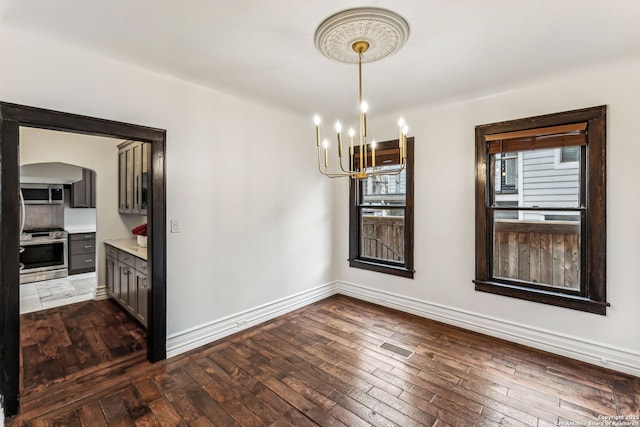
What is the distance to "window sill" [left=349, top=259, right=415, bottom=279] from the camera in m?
3.83

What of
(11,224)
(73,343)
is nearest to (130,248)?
(73,343)

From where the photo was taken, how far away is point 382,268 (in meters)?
4.07

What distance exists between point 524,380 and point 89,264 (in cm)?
698

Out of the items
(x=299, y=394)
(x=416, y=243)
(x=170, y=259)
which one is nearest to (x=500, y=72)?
(x=416, y=243)

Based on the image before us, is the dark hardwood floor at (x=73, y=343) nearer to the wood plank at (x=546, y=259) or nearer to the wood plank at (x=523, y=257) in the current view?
the wood plank at (x=523, y=257)

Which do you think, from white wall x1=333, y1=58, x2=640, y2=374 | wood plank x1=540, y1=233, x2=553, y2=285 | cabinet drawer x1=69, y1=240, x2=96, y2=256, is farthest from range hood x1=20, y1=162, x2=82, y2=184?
wood plank x1=540, y1=233, x2=553, y2=285

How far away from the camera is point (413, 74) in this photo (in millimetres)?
2689

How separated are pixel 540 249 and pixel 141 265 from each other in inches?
163

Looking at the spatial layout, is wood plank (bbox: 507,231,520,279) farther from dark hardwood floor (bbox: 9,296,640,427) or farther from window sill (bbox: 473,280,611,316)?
dark hardwood floor (bbox: 9,296,640,427)

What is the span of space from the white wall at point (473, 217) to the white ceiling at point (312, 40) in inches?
12.3

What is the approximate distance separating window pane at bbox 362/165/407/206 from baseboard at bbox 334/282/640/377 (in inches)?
47.8

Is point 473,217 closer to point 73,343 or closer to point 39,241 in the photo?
point 73,343

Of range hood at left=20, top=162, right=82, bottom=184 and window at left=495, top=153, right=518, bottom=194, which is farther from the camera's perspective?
range hood at left=20, top=162, right=82, bottom=184

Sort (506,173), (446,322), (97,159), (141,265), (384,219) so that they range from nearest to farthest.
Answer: (506,173) → (141,265) → (446,322) → (384,219) → (97,159)
